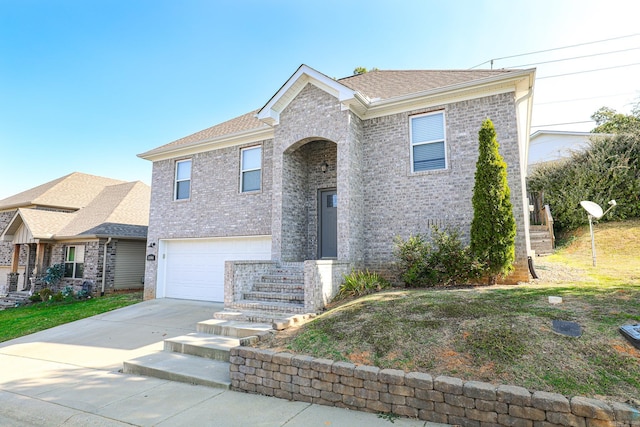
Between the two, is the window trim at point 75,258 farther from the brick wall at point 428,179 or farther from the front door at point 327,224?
the brick wall at point 428,179

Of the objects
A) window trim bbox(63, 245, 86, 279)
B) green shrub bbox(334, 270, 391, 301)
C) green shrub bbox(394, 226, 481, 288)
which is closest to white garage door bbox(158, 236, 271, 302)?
green shrub bbox(334, 270, 391, 301)

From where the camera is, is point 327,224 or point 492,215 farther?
point 327,224

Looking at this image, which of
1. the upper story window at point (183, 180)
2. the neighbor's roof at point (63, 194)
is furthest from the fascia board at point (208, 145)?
the neighbor's roof at point (63, 194)

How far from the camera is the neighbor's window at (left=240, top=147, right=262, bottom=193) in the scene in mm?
11812

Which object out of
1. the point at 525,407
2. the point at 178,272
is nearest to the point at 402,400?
the point at 525,407

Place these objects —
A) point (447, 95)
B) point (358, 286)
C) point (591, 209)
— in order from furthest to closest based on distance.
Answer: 1. point (591, 209)
2. point (447, 95)
3. point (358, 286)

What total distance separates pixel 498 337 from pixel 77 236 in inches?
711

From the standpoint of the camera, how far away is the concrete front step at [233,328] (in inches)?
264

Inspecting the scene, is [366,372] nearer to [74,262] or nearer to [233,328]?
[233,328]

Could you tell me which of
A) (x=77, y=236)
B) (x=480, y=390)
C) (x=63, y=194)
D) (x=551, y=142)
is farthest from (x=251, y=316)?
(x=551, y=142)

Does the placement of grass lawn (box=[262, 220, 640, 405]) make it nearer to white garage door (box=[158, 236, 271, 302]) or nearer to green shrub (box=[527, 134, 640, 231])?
white garage door (box=[158, 236, 271, 302])

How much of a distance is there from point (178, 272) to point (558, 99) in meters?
26.7

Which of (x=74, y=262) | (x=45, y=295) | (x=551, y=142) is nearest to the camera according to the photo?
(x=45, y=295)

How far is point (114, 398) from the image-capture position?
473cm
